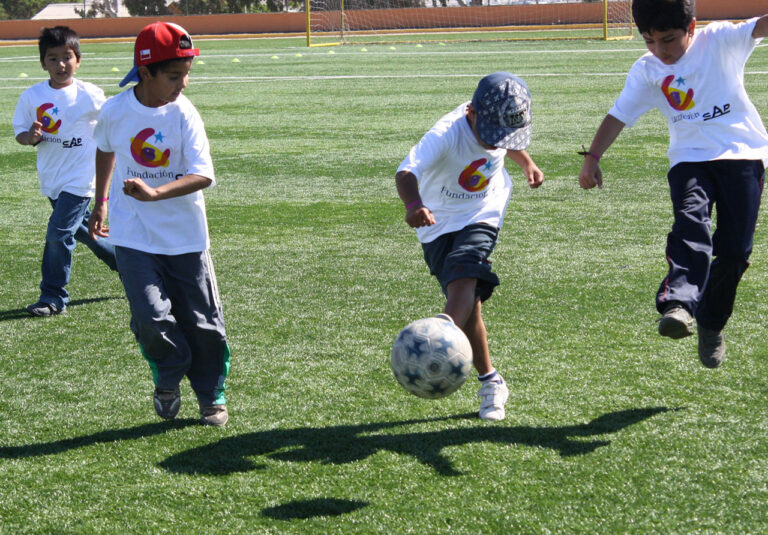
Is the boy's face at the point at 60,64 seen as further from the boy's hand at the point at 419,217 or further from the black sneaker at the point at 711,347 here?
the black sneaker at the point at 711,347

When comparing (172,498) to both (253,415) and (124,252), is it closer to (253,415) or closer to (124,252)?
(253,415)

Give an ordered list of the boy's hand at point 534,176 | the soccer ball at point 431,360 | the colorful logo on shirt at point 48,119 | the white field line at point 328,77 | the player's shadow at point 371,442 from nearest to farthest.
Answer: the soccer ball at point 431,360 → the player's shadow at point 371,442 → the boy's hand at point 534,176 → the colorful logo on shirt at point 48,119 → the white field line at point 328,77

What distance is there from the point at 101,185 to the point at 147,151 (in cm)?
44

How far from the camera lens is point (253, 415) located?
4.54m

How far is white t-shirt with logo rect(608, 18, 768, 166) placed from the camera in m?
4.45

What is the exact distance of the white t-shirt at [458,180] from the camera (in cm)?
434

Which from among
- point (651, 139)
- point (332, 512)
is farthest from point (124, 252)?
point (651, 139)

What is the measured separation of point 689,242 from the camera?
421cm

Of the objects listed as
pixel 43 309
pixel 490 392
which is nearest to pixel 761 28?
pixel 490 392

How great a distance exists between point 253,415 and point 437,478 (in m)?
1.13

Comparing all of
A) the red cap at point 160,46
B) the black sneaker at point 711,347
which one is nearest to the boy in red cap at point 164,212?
the red cap at point 160,46

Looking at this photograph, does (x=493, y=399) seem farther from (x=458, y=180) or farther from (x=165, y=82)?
(x=165, y=82)

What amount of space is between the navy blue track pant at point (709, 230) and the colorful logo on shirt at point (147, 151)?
7.39ft

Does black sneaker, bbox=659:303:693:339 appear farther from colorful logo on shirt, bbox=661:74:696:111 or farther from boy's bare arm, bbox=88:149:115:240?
boy's bare arm, bbox=88:149:115:240
